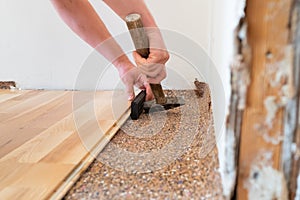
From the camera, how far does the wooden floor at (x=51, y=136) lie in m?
0.50

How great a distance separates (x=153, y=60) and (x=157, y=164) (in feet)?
1.34

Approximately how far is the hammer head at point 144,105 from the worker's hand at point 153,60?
0.06 m

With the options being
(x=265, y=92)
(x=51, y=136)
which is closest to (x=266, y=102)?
(x=265, y=92)

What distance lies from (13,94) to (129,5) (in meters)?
0.72

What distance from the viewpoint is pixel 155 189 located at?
450 mm

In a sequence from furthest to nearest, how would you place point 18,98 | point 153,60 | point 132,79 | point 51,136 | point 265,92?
1. point 18,98
2. point 132,79
3. point 153,60
4. point 51,136
5. point 265,92

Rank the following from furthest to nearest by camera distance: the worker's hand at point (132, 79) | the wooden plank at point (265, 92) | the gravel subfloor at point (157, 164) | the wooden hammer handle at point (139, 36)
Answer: the worker's hand at point (132, 79) < the wooden hammer handle at point (139, 36) < the gravel subfloor at point (157, 164) < the wooden plank at point (265, 92)

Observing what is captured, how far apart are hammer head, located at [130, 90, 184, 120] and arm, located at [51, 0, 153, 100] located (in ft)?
0.16

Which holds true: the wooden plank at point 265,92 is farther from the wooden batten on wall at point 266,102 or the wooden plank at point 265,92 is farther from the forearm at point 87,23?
the forearm at point 87,23

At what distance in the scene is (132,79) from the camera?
39.6 inches

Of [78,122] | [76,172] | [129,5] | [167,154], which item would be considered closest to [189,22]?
[129,5]

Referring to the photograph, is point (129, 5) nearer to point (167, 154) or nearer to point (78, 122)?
point (78, 122)

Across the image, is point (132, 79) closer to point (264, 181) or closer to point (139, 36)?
point (139, 36)

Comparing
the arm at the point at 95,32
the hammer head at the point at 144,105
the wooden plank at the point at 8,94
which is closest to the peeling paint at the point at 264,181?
the hammer head at the point at 144,105
